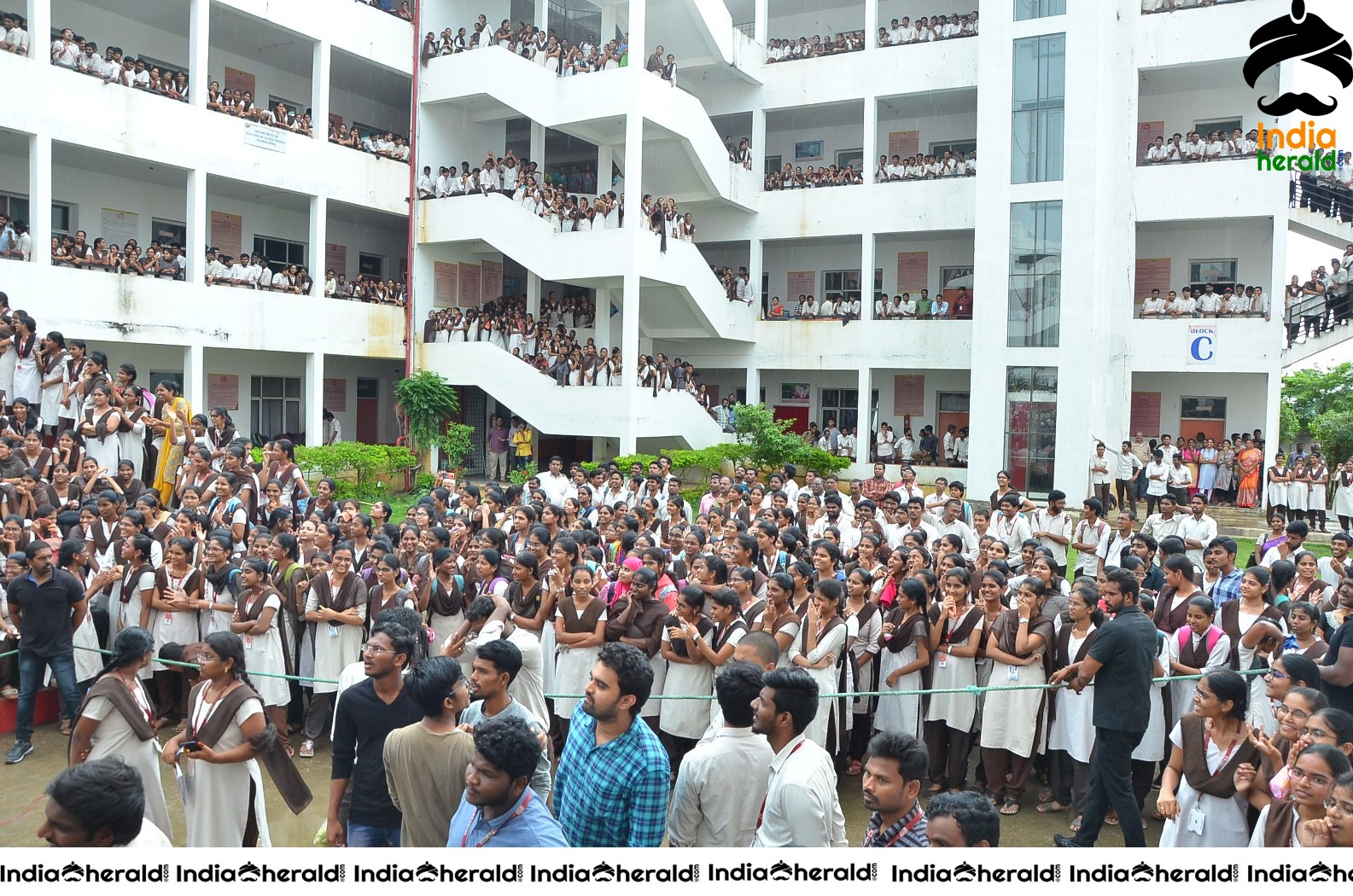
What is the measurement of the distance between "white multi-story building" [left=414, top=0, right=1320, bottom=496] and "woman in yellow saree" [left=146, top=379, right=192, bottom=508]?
29.9ft

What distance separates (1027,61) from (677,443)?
36.3 ft

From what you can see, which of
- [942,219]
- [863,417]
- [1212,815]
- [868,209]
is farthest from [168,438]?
[942,219]

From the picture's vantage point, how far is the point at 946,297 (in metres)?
23.8

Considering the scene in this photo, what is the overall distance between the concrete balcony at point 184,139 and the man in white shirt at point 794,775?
16838 millimetres

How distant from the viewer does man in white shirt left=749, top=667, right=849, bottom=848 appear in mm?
3518

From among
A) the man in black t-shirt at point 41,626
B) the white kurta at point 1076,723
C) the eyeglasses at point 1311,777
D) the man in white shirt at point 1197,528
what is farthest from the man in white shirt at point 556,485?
the eyeglasses at point 1311,777

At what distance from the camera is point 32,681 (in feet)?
22.3

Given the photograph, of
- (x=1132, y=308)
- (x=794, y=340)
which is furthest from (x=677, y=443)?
(x=1132, y=308)

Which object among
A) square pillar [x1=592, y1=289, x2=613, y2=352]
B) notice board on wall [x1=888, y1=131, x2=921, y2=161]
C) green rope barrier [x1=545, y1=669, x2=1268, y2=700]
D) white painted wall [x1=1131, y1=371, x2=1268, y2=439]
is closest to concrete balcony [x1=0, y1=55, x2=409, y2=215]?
square pillar [x1=592, y1=289, x2=613, y2=352]

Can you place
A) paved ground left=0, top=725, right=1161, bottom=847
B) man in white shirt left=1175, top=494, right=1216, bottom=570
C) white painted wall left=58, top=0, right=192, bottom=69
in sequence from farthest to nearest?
1. white painted wall left=58, top=0, right=192, bottom=69
2. man in white shirt left=1175, top=494, right=1216, bottom=570
3. paved ground left=0, top=725, right=1161, bottom=847

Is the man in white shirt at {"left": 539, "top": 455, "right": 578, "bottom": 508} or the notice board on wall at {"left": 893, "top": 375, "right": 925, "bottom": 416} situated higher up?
the notice board on wall at {"left": 893, "top": 375, "right": 925, "bottom": 416}

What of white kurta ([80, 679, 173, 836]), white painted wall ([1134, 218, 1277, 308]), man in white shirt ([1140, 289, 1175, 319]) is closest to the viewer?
white kurta ([80, 679, 173, 836])

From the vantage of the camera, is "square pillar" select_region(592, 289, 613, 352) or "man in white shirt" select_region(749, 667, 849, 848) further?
"square pillar" select_region(592, 289, 613, 352)

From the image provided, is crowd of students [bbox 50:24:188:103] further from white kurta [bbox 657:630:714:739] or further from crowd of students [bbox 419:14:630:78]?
white kurta [bbox 657:630:714:739]
